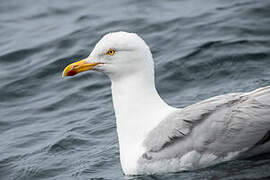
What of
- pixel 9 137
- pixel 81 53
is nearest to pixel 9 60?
pixel 81 53

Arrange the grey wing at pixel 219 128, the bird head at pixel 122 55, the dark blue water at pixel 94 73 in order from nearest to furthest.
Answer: the grey wing at pixel 219 128 < the bird head at pixel 122 55 < the dark blue water at pixel 94 73

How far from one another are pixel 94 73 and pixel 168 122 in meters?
4.83

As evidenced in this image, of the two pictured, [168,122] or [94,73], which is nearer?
[168,122]

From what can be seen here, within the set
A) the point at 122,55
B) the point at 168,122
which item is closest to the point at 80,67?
the point at 122,55

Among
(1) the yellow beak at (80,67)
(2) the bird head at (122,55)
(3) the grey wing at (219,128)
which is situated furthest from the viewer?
(1) the yellow beak at (80,67)

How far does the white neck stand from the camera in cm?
742

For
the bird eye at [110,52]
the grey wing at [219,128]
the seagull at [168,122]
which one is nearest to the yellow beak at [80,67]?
the seagull at [168,122]

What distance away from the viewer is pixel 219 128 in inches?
277

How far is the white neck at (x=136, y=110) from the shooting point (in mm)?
7418

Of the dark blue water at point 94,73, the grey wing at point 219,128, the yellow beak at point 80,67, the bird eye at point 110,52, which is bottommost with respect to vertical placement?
the dark blue water at point 94,73

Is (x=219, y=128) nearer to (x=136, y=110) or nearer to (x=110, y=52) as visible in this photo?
(x=136, y=110)

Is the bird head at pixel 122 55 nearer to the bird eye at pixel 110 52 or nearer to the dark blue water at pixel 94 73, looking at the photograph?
the bird eye at pixel 110 52

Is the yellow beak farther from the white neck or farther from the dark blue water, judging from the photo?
the dark blue water

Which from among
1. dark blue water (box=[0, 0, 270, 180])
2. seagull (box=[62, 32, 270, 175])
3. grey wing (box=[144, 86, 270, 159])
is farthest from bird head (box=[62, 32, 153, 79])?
dark blue water (box=[0, 0, 270, 180])
